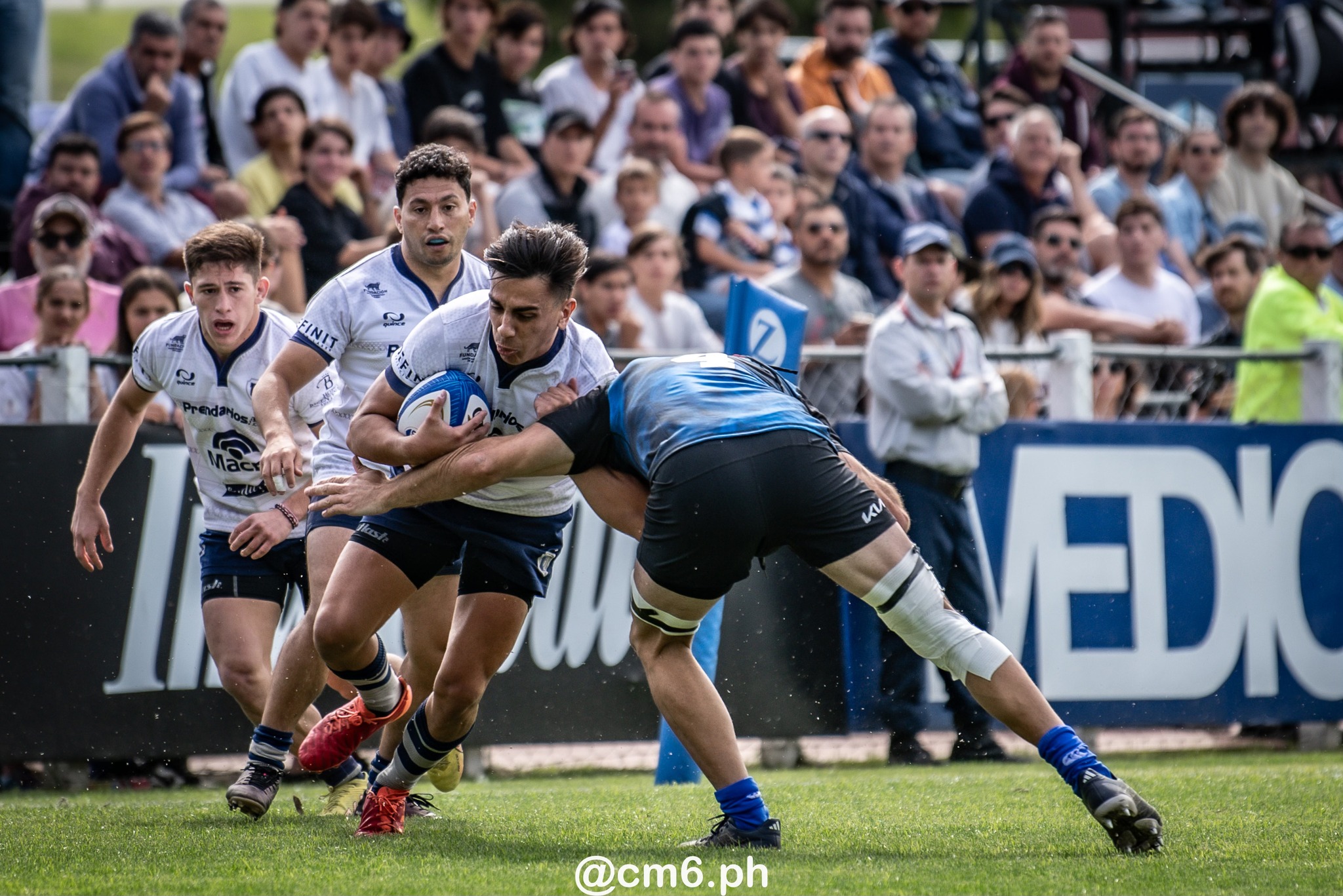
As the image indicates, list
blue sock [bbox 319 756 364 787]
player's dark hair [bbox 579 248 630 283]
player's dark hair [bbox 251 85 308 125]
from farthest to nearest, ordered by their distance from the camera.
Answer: player's dark hair [bbox 251 85 308 125], player's dark hair [bbox 579 248 630 283], blue sock [bbox 319 756 364 787]

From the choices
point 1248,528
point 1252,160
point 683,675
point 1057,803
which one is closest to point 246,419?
point 683,675

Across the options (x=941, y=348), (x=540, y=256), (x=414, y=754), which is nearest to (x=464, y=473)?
(x=540, y=256)

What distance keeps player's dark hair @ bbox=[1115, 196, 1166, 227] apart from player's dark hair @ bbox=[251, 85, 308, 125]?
18.5 ft

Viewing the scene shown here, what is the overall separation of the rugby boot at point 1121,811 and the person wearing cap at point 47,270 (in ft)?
20.9

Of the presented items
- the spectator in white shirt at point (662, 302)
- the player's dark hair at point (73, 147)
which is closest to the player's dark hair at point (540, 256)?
the spectator in white shirt at point (662, 302)

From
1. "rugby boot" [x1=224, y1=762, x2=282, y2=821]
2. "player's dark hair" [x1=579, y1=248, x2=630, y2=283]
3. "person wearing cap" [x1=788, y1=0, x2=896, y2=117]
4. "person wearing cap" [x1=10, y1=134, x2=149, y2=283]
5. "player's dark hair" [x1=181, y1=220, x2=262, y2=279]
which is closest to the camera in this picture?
"rugby boot" [x1=224, y1=762, x2=282, y2=821]

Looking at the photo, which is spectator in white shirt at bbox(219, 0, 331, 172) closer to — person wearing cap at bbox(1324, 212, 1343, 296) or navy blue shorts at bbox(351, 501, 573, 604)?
navy blue shorts at bbox(351, 501, 573, 604)

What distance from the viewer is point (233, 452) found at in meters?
6.64

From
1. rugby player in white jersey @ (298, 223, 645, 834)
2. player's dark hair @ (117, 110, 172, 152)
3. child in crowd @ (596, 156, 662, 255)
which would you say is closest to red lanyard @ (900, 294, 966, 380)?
child in crowd @ (596, 156, 662, 255)

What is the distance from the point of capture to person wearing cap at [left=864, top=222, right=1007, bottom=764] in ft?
28.8

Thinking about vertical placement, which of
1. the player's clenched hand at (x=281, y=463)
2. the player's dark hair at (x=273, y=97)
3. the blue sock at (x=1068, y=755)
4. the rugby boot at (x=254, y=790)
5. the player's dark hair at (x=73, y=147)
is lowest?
the rugby boot at (x=254, y=790)

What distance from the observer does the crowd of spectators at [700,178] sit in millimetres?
10031

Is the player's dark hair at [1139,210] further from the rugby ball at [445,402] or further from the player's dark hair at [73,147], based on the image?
the rugby ball at [445,402]

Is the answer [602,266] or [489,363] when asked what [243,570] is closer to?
[489,363]
